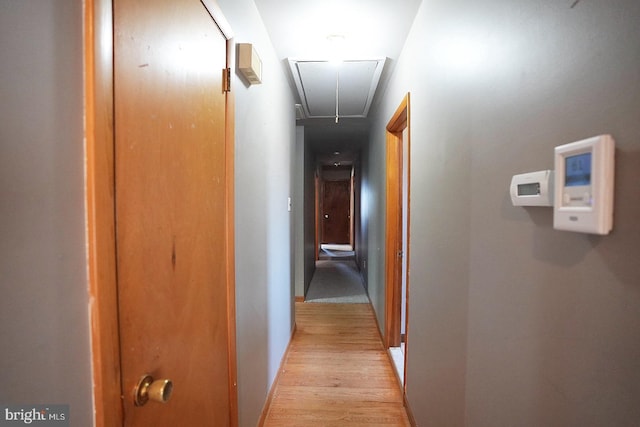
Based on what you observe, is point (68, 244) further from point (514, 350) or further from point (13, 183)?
point (514, 350)

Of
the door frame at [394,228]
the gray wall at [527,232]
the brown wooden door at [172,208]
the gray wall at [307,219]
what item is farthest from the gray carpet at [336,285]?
the brown wooden door at [172,208]

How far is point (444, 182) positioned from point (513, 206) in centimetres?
50

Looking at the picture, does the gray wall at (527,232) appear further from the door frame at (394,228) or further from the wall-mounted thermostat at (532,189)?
the door frame at (394,228)

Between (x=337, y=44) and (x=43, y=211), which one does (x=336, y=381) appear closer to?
(x=43, y=211)

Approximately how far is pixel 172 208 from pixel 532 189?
2.97 feet

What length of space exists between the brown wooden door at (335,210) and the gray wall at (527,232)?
8.33 meters

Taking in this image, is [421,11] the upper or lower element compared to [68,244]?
upper

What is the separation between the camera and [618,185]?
18.5 inches

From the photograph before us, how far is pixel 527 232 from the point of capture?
0.69 meters

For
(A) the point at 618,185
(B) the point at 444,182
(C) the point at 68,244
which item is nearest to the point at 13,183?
(C) the point at 68,244

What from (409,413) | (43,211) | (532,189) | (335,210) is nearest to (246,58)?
(43,211)

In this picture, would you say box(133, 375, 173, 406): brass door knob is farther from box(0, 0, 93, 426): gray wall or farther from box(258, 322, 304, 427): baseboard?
box(258, 322, 304, 427): baseboard

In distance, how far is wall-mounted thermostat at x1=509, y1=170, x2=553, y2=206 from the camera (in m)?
0.60

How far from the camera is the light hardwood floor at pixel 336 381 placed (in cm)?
180
